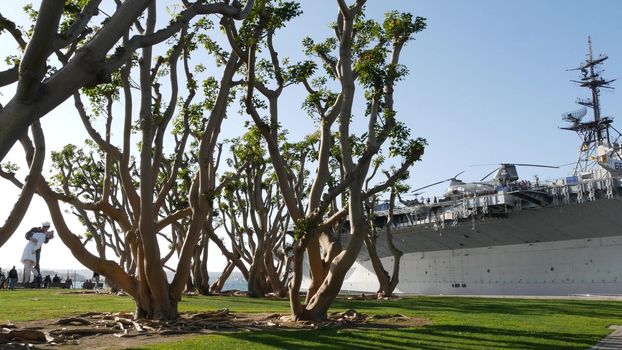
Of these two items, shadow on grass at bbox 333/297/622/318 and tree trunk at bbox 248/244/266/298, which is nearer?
shadow on grass at bbox 333/297/622/318

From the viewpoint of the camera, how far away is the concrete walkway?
983 centimetres

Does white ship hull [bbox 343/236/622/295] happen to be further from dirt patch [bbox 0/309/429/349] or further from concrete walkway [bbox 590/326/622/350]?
concrete walkway [bbox 590/326/622/350]

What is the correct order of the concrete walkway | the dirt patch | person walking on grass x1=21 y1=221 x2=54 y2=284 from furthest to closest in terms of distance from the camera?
person walking on grass x1=21 y1=221 x2=54 y2=284
the dirt patch
the concrete walkway

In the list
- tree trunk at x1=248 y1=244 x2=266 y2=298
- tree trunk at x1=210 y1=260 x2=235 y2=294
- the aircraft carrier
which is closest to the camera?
tree trunk at x1=248 y1=244 x2=266 y2=298

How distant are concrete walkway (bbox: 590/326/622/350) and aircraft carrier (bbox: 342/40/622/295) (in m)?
24.0

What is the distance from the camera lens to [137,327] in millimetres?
12602

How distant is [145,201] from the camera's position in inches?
527

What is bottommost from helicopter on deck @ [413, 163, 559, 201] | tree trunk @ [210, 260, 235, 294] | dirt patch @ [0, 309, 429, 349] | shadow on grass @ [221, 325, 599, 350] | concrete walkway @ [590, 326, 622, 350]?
concrete walkway @ [590, 326, 622, 350]

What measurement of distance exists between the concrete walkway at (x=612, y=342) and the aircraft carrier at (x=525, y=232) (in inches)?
944

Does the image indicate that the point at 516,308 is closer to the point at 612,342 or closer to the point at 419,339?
the point at 612,342

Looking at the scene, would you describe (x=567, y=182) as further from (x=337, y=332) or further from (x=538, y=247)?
(x=337, y=332)

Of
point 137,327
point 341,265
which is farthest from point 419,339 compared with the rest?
point 137,327

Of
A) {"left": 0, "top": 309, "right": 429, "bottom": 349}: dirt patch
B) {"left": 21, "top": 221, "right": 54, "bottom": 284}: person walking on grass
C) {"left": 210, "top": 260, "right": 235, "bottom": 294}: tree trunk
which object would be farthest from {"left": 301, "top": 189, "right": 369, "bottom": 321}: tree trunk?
{"left": 21, "top": 221, "right": 54, "bottom": 284}: person walking on grass

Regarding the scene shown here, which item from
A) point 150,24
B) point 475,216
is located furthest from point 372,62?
point 475,216
